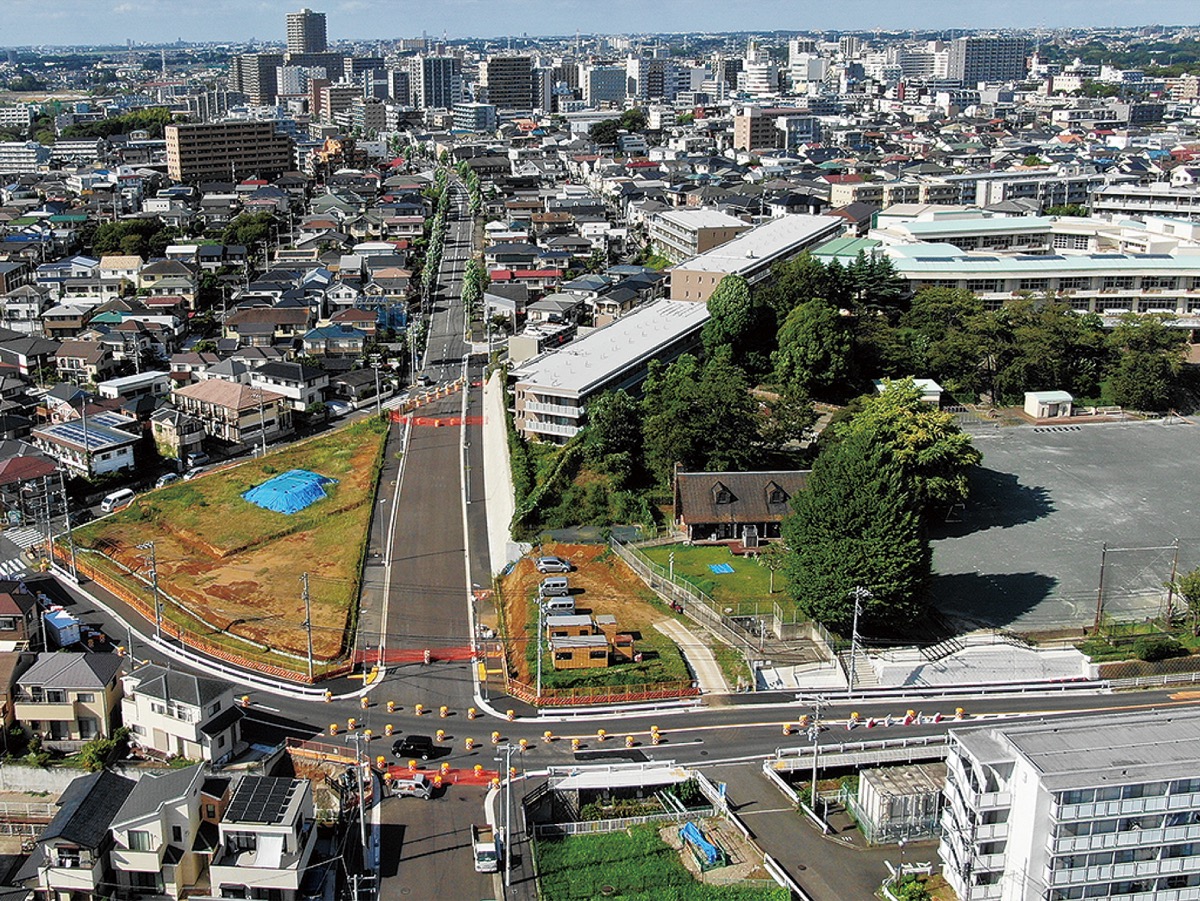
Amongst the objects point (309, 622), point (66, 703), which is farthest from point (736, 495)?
point (66, 703)

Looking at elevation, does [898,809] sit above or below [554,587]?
below

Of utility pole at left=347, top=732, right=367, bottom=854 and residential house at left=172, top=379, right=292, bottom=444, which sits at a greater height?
residential house at left=172, top=379, right=292, bottom=444

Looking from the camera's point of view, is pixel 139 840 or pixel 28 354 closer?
pixel 139 840

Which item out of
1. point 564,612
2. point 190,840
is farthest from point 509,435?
point 190,840

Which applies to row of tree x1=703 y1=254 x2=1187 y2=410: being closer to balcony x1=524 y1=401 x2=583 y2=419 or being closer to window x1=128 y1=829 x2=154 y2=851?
balcony x1=524 y1=401 x2=583 y2=419

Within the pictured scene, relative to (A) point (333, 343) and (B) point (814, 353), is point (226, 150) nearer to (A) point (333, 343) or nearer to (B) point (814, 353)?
(A) point (333, 343)

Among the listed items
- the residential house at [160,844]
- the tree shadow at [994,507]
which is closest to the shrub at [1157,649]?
the tree shadow at [994,507]

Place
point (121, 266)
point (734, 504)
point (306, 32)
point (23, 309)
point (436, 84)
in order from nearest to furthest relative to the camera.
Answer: point (734, 504) < point (23, 309) < point (121, 266) < point (436, 84) < point (306, 32)

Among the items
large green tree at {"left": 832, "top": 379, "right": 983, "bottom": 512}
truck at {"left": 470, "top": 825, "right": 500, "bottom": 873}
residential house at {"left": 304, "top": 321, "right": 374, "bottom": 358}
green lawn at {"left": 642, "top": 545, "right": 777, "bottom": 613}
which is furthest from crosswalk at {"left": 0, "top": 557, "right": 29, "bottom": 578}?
large green tree at {"left": 832, "top": 379, "right": 983, "bottom": 512}
